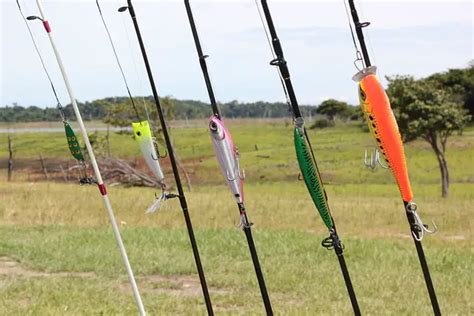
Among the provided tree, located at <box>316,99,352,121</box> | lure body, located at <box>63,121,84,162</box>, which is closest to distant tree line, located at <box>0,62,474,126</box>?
tree, located at <box>316,99,352,121</box>

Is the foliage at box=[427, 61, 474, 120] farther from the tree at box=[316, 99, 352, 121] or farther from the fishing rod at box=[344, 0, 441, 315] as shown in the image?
the fishing rod at box=[344, 0, 441, 315]

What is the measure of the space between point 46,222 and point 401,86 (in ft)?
46.2

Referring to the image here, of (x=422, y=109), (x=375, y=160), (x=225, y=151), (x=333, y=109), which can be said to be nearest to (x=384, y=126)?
(x=375, y=160)

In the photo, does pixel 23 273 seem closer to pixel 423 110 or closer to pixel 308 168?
pixel 308 168

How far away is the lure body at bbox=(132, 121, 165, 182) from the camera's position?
124 inches

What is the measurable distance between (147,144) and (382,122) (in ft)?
3.85

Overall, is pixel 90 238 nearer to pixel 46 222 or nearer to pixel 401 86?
pixel 46 222

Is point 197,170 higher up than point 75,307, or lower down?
lower down

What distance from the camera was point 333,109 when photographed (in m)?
64.7

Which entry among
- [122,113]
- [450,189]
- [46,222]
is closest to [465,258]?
[46,222]

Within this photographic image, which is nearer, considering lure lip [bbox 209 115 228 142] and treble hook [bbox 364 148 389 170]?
treble hook [bbox 364 148 389 170]

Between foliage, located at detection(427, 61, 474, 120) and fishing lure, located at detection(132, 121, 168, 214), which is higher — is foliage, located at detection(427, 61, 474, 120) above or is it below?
below

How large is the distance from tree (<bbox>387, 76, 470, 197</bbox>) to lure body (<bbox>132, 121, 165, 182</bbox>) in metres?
20.3

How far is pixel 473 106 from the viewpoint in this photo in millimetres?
42938
